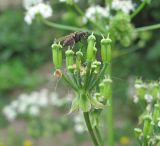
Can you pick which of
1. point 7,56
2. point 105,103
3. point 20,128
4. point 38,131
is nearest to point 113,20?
point 105,103

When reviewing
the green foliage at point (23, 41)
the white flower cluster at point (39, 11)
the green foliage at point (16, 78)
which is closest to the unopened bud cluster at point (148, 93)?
the white flower cluster at point (39, 11)

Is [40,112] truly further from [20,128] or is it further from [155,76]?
[155,76]

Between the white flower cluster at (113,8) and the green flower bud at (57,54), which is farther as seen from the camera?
the white flower cluster at (113,8)

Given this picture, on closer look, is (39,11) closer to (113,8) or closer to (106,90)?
(113,8)

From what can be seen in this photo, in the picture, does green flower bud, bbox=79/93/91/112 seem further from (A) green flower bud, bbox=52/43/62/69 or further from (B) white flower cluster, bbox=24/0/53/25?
(B) white flower cluster, bbox=24/0/53/25

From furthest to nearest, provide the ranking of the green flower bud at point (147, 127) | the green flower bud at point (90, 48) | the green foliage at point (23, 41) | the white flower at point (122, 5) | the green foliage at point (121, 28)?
the green foliage at point (23, 41)
the white flower at point (122, 5)
the green foliage at point (121, 28)
the green flower bud at point (147, 127)
the green flower bud at point (90, 48)

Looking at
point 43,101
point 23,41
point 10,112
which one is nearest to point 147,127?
point 43,101

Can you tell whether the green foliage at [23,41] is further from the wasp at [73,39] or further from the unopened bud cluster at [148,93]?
the wasp at [73,39]

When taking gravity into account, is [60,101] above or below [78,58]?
below
